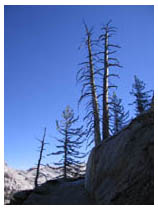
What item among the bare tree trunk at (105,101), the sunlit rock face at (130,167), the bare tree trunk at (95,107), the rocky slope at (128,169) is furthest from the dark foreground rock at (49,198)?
the bare tree trunk at (105,101)

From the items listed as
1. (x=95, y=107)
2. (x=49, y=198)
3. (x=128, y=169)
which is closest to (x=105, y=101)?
(x=95, y=107)

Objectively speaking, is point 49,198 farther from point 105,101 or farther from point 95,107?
point 105,101

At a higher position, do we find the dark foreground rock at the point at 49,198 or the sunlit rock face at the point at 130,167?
the sunlit rock face at the point at 130,167

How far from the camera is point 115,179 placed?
18.4 ft

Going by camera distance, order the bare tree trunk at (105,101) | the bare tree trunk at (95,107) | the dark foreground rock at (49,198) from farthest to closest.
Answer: the bare tree trunk at (95,107), the bare tree trunk at (105,101), the dark foreground rock at (49,198)

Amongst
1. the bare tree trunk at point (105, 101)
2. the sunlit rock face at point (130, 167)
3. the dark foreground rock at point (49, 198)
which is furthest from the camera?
the bare tree trunk at point (105, 101)

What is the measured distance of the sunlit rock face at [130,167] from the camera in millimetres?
4239

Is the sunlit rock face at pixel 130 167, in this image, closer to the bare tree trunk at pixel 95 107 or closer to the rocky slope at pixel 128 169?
the rocky slope at pixel 128 169

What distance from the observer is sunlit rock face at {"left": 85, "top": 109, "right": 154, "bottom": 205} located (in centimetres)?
424

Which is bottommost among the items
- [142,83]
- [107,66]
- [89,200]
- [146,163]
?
[89,200]

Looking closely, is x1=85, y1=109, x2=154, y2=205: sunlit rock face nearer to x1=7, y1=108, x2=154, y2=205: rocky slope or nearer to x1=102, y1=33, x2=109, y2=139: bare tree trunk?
x1=7, y1=108, x2=154, y2=205: rocky slope
